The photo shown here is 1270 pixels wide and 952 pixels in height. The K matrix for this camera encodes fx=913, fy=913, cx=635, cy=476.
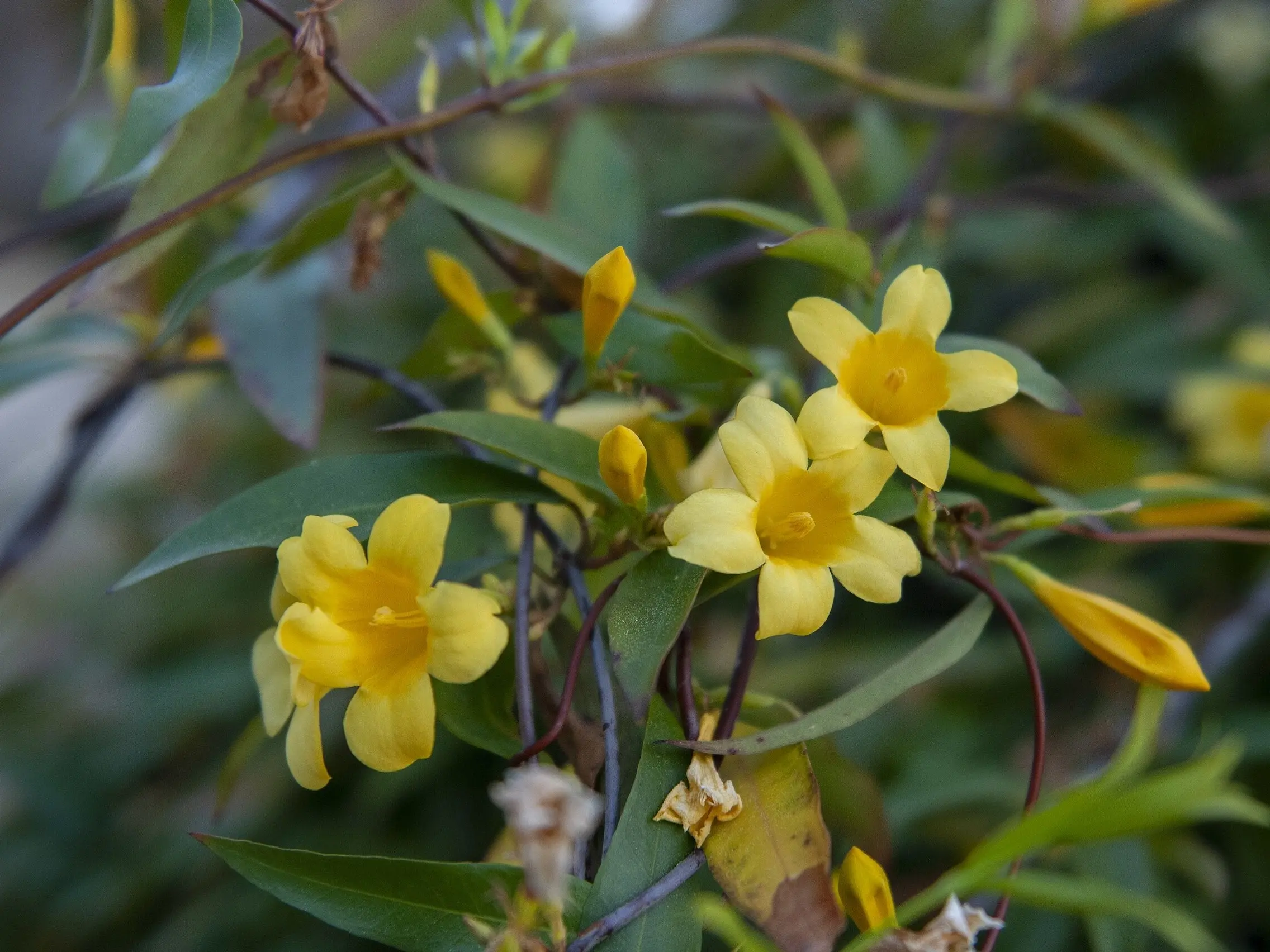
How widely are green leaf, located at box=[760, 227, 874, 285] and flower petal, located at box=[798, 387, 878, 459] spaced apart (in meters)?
0.09

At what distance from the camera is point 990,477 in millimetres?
542

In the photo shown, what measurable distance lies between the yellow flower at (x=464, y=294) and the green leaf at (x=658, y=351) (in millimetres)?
42

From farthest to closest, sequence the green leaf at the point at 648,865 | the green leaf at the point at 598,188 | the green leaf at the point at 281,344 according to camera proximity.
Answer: the green leaf at the point at 598,188 → the green leaf at the point at 281,344 → the green leaf at the point at 648,865

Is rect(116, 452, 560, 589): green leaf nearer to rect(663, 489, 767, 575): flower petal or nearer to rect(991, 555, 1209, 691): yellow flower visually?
rect(663, 489, 767, 575): flower petal

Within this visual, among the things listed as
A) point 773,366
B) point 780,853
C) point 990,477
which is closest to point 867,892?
point 780,853

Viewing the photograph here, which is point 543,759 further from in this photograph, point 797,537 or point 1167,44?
point 1167,44

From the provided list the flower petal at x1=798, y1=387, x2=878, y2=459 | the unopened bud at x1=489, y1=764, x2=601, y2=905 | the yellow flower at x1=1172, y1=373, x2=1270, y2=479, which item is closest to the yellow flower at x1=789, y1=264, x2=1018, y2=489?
the flower petal at x1=798, y1=387, x2=878, y2=459

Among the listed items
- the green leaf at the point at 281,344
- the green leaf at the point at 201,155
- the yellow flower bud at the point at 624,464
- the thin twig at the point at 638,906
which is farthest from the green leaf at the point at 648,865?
the green leaf at the point at 201,155

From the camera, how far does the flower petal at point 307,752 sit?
0.42 metres

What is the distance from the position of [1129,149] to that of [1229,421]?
0.33 metres

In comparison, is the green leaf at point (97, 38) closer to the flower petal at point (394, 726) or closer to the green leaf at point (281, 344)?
the green leaf at point (281, 344)

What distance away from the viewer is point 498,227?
57cm

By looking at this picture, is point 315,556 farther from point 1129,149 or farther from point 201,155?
point 1129,149

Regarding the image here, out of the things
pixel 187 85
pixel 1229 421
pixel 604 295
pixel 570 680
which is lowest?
pixel 1229 421
